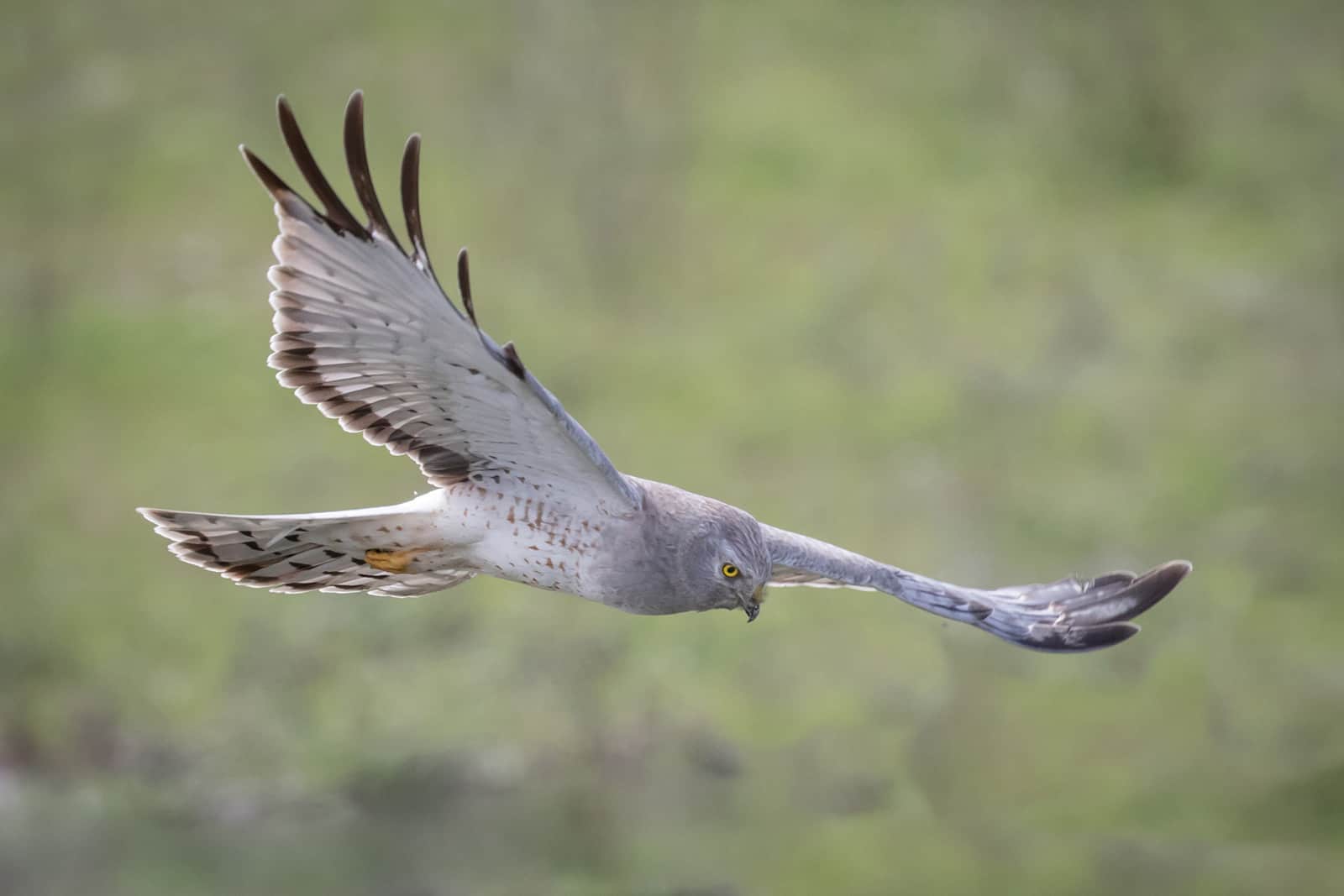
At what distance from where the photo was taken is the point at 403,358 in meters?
5.04

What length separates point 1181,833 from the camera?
15.1 meters

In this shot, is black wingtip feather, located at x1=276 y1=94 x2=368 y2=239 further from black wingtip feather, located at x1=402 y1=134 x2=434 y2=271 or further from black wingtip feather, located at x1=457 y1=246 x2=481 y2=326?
black wingtip feather, located at x1=457 y1=246 x2=481 y2=326

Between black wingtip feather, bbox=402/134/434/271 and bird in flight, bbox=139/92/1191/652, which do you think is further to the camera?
bird in flight, bbox=139/92/1191/652

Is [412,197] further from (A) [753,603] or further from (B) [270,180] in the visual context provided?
(A) [753,603]

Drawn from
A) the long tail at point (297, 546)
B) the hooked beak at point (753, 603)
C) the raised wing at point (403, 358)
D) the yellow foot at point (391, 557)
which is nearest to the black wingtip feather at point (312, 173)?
the raised wing at point (403, 358)

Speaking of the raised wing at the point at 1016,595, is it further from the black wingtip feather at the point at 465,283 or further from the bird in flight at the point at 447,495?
the black wingtip feather at the point at 465,283

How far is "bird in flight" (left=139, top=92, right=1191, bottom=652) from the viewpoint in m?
4.80

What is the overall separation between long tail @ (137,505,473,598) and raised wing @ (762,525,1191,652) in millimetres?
1392

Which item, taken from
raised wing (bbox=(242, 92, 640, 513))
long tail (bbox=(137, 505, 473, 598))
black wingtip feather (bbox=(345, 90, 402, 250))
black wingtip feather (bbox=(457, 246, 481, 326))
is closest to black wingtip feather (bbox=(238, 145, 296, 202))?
raised wing (bbox=(242, 92, 640, 513))

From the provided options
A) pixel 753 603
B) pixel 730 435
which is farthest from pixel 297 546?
pixel 730 435

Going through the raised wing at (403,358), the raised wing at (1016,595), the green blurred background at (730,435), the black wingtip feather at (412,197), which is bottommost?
the raised wing at (403,358)

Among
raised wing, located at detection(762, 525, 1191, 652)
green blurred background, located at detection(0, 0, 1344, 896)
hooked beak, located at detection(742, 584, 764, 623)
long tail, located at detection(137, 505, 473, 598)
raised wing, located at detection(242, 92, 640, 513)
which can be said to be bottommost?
long tail, located at detection(137, 505, 473, 598)

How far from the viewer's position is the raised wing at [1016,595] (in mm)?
5832

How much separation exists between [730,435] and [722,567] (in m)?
12.1
